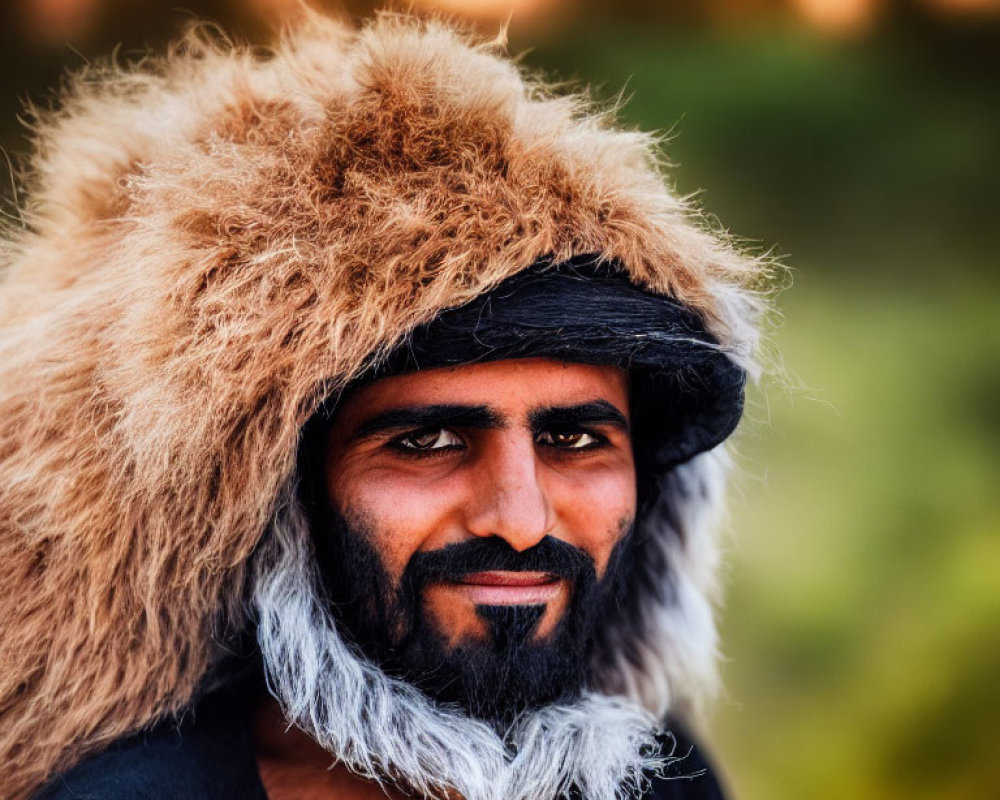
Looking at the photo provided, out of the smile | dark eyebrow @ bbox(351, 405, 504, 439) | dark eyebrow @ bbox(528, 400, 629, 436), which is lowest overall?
the smile

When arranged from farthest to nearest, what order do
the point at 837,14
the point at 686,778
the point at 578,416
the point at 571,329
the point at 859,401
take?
1. the point at 837,14
2. the point at 859,401
3. the point at 686,778
4. the point at 578,416
5. the point at 571,329

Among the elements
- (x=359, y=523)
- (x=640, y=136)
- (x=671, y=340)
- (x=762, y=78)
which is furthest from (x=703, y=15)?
(x=359, y=523)

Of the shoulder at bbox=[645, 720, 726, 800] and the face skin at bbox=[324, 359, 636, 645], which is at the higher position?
the face skin at bbox=[324, 359, 636, 645]

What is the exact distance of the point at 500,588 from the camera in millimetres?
1482

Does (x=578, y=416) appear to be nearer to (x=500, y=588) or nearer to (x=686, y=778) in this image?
(x=500, y=588)

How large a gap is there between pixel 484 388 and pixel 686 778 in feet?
2.89

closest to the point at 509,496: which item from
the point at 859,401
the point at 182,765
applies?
the point at 182,765

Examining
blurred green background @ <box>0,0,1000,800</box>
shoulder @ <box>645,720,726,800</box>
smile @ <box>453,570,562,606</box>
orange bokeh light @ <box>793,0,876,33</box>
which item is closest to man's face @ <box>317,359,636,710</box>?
smile @ <box>453,570,562,606</box>

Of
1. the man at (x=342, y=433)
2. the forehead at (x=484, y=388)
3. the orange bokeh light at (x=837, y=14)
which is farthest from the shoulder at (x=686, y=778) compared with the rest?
the orange bokeh light at (x=837, y=14)

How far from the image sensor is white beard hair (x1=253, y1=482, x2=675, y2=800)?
1.47 meters

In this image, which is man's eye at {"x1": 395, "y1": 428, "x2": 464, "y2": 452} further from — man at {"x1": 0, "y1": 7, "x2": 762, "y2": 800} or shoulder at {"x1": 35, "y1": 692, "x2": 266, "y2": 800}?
shoulder at {"x1": 35, "y1": 692, "x2": 266, "y2": 800}

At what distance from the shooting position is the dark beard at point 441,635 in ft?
4.82

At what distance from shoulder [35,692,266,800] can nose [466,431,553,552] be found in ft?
1.57

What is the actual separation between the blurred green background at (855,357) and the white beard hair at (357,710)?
2701 millimetres
